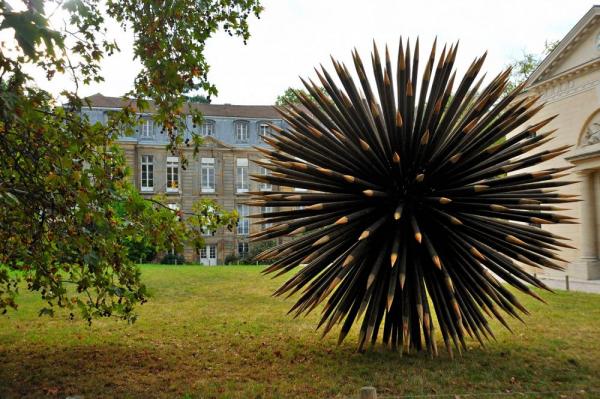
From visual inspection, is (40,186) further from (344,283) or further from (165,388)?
(344,283)

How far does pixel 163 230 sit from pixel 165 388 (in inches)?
74.7

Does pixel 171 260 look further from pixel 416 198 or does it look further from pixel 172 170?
pixel 416 198

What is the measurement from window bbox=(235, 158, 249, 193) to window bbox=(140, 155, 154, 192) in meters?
7.03

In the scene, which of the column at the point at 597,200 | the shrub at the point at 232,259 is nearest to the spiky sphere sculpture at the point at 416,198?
the column at the point at 597,200

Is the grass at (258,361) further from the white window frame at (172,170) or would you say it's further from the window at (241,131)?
the window at (241,131)

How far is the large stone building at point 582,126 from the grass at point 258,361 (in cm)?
1394

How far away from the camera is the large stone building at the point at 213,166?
146ft

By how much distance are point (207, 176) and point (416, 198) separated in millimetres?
40207

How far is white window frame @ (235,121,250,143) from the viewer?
4650 centimetres

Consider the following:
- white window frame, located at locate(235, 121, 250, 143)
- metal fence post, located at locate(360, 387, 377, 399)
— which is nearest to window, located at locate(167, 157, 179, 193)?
white window frame, located at locate(235, 121, 250, 143)

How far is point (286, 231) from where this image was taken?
7.09 metres

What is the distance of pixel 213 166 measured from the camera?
46344 millimetres

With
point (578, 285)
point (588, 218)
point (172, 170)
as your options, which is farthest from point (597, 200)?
point (172, 170)

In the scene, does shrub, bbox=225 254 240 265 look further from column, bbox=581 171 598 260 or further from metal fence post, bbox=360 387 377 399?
metal fence post, bbox=360 387 377 399
